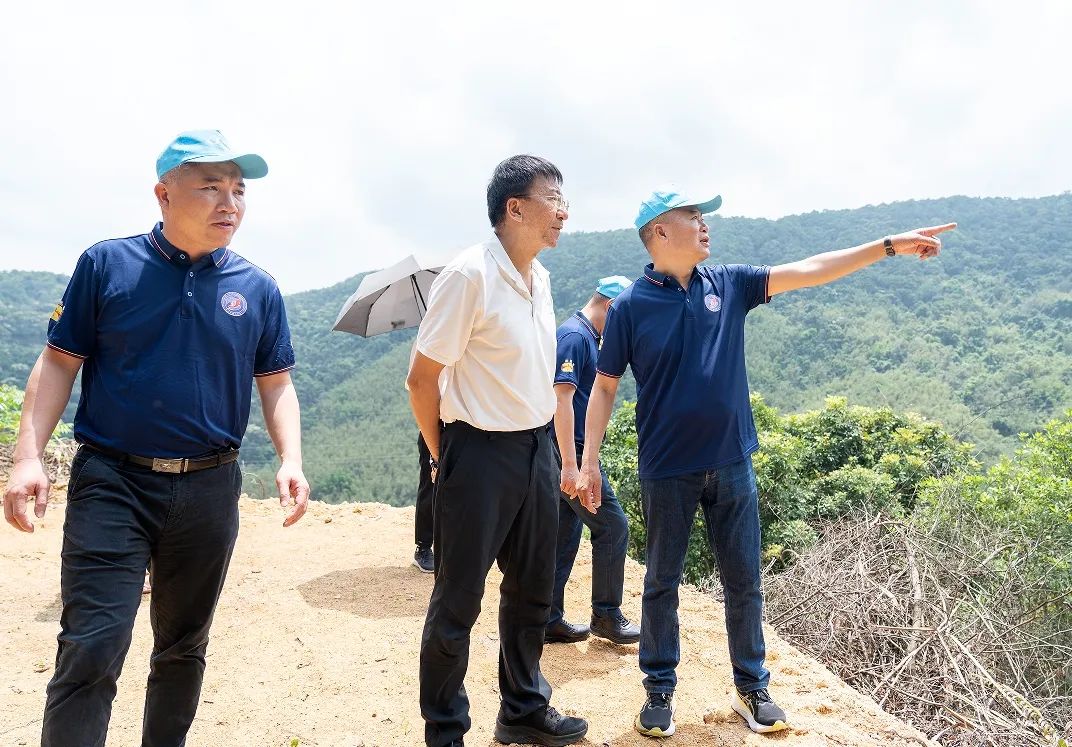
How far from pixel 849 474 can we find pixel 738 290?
8661mm

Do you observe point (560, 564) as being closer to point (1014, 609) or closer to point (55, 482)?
point (1014, 609)

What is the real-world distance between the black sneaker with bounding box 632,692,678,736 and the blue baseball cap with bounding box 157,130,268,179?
8.48 feet

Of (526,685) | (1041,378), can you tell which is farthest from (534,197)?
(1041,378)

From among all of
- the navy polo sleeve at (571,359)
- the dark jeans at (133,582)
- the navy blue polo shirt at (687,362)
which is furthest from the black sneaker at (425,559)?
the dark jeans at (133,582)

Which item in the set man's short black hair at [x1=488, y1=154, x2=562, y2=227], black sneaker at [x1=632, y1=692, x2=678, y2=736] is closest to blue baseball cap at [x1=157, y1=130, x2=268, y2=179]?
man's short black hair at [x1=488, y1=154, x2=562, y2=227]

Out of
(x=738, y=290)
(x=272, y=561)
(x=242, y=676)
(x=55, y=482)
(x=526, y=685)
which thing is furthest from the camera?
(x=55, y=482)

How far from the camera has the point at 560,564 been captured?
4.39 m

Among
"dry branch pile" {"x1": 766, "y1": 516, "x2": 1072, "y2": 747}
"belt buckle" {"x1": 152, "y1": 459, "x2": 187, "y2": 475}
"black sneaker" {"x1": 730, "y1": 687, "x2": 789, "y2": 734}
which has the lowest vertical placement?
"dry branch pile" {"x1": 766, "y1": 516, "x2": 1072, "y2": 747}

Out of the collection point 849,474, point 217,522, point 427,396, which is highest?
point 427,396

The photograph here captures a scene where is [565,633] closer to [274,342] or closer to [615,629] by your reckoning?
[615,629]

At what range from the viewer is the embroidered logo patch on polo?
2.50 metres

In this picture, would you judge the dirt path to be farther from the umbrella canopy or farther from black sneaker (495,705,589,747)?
the umbrella canopy

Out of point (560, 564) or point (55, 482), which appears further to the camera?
point (55, 482)

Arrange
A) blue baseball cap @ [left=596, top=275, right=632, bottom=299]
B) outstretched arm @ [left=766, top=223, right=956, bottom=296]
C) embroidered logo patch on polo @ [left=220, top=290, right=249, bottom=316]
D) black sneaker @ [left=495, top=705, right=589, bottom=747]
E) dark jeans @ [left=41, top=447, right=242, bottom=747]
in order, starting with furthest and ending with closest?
blue baseball cap @ [left=596, top=275, right=632, bottom=299] < outstretched arm @ [left=766, top=223, right=956, bottom=296] < black sneaker @ [left=495, top=705, right=589, bottom=747] < embroidered logo patch on polo @ [left=220, top=290, right=249, bottom=316] < dark jeans @ [left=41, top=447, right=242, bottom=747]
